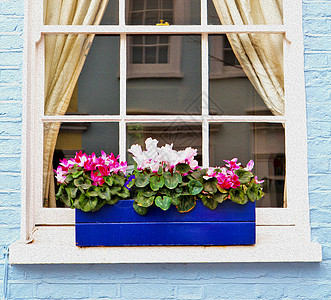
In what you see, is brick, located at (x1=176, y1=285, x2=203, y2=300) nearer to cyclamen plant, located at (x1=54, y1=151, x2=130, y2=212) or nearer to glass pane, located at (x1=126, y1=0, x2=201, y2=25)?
cyclamen plant, located at (x1=54, y1=151, x2=130, y2=212)

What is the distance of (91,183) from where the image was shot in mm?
1808

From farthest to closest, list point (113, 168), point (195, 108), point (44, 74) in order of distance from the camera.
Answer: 1. point (195, 108)
2. point (44, 74)
3. point (113, 168)

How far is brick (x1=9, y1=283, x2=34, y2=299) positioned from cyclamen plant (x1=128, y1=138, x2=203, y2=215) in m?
0.63

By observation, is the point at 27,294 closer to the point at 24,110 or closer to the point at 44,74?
the point at 24,110

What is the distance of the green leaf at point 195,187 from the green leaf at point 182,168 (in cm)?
6

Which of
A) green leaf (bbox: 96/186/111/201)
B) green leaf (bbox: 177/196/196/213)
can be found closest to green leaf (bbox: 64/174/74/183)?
green leaf (bbox: 96/186/111/201)

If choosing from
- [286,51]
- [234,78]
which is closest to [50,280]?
[234,78]

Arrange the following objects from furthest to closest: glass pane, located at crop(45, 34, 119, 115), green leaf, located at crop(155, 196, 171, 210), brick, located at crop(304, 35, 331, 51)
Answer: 1. glass pane, located at crop(45, 34, 119, 115)
2. brick, located at crop(304, 35, 331, 51)
3. green leaf, located at crop(155, 196, 171, 210)

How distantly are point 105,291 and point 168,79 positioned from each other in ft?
3.73

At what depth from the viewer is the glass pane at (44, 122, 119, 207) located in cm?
205

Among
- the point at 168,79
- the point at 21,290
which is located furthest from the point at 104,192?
the point at 168,79

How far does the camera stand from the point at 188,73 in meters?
2.21

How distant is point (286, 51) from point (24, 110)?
1323mm

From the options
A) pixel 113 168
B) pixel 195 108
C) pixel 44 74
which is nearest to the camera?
pixel 113 168
